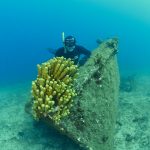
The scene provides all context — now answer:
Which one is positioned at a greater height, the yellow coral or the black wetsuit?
the black wetsuit

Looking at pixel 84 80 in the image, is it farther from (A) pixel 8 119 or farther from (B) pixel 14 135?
(A) pixel 8 119

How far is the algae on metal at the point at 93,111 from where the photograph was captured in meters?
7.43

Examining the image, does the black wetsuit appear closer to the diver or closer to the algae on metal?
the diver

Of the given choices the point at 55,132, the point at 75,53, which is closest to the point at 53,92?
the point at 55,132

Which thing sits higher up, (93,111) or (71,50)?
(71,50)

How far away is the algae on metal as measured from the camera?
743 cm

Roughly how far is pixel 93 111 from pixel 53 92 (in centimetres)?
132

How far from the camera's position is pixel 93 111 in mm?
7883

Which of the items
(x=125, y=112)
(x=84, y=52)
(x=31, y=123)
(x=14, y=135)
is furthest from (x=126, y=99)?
(x=14, y=135)

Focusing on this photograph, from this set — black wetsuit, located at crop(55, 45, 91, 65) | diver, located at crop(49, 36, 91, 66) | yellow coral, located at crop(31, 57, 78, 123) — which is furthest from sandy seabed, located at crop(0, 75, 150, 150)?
diver, located at crop(49, 36, 91, 66)

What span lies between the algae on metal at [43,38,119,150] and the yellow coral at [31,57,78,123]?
0.87 feet

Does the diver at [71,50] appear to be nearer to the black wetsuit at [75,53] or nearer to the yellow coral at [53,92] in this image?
the black wetsuit at [75,53]

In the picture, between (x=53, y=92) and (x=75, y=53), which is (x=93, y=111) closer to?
(x=53, y=92)

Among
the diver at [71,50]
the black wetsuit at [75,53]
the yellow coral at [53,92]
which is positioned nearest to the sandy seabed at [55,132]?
the yellow coral at [53,92]
